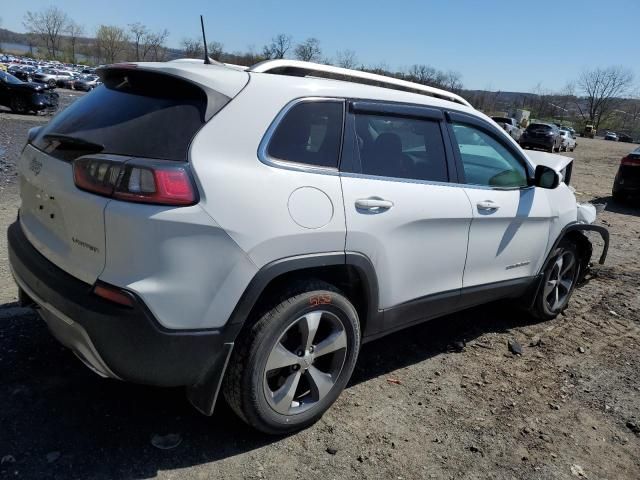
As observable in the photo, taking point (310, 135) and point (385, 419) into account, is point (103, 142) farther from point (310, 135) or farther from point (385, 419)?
point (385, 419)

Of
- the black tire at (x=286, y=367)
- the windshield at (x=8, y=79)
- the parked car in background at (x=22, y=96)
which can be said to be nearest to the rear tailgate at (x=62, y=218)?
the black tire at (x=286, y=367)

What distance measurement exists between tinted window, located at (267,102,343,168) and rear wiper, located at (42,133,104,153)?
775 millimetres

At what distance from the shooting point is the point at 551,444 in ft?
9.61

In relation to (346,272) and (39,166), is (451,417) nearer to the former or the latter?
(346,272)

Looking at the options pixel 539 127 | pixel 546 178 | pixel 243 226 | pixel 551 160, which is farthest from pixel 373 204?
pixel 539 127

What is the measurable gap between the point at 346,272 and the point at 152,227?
1.10 metres

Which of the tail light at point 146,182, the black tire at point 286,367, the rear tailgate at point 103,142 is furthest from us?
the black tire at point 286,367

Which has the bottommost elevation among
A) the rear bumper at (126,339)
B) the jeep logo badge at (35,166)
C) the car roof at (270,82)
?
the rear bumper at (126,339)

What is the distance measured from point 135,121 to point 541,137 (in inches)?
1230

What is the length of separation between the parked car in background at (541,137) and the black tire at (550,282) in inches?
1068

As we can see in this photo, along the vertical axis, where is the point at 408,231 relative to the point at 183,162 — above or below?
below

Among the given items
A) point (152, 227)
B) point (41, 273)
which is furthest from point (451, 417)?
point (41, 273)

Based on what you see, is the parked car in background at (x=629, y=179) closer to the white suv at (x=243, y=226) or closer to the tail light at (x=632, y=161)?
the tail light at (x=632, y=161)

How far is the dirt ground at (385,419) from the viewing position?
8.22ft
